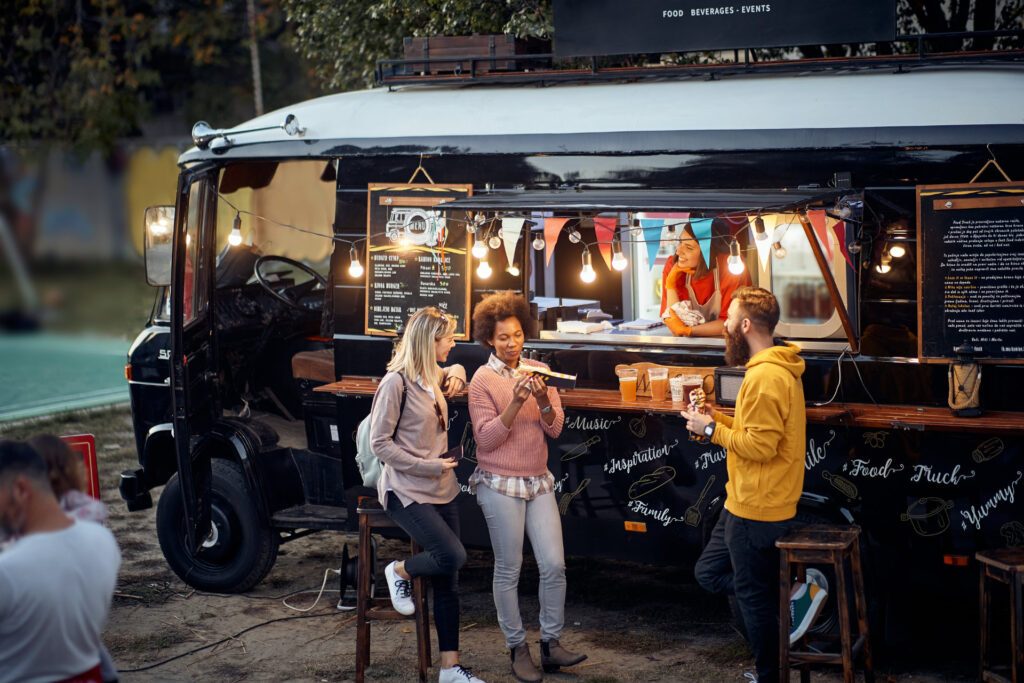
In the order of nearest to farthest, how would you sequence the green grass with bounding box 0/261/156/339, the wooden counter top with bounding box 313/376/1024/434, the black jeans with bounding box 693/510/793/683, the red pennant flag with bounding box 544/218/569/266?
the black jeans with bounding box 693/510/793/683 → the wooden counter top with bounding box 313/376/1024/434 → the red pennant flag with bounding box 544/218/569/266 → the green grass with bounding box 0/261/156/339

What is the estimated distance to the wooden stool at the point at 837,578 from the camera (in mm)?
5566

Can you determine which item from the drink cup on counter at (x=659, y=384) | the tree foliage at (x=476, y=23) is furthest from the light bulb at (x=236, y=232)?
the tree foliage at (x=476, y=23)

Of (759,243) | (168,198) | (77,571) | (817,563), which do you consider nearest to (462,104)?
(759,243)

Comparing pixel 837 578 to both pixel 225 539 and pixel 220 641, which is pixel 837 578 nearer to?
pixel 220 641

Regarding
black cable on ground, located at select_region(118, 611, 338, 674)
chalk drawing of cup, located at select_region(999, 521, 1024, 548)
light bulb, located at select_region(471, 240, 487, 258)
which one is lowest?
black cable on ground, located at select_region(118, 611, 338, 674)

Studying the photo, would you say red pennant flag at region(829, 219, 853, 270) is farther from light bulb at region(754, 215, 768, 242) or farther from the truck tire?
the truck tire

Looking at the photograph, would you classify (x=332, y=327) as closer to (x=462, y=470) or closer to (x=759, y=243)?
(x=462, y=470)

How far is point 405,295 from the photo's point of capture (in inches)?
287

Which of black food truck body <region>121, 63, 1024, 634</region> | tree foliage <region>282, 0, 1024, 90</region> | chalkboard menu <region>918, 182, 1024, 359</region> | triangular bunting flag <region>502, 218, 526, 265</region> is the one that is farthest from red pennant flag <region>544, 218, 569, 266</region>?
tree foliage <region>282, 0, 1024, 90</region>

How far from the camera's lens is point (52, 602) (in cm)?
372

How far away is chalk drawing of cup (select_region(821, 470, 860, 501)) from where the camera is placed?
622 cm

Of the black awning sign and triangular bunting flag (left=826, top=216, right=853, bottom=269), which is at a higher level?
the black awning sign

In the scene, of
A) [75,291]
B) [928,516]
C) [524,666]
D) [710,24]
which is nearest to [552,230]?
[710,24]

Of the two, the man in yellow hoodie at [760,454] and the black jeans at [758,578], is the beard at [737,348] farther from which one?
the black jeans at [758,578]
